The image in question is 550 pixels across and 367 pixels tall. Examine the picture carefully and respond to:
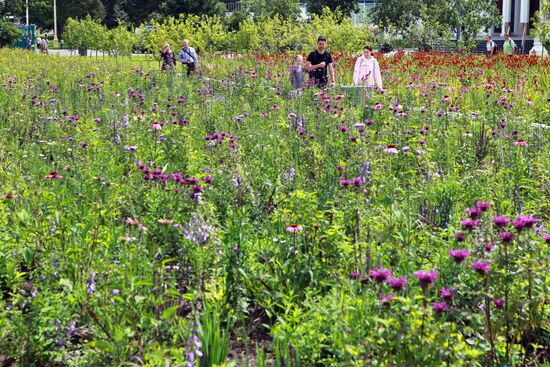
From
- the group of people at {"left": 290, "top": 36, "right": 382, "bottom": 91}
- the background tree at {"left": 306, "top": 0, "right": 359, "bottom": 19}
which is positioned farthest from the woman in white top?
the background tree at {"left": 306, "top": 0, "right": 359, "bottom": 19}

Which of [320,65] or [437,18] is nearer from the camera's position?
[320,65]

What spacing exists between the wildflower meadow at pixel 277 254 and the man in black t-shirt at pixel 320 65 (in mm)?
4784

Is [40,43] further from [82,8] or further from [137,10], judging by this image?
[137,10]

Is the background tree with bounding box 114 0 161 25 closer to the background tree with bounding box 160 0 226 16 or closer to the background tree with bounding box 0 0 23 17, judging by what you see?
the background tree with bounding box 160 0 226 16

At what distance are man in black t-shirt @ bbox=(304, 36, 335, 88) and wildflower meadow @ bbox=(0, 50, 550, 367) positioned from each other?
4.78 metres

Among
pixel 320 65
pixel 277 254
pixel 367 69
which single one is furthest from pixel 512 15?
pixel 277 254

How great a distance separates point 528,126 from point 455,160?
4.85ft

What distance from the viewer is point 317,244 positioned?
423cm

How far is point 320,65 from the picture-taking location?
12289 millimetres

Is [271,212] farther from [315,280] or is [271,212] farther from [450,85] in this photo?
[450,85]

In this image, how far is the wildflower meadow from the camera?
10.2ft

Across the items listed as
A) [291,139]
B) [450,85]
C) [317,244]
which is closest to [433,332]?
[317,244]

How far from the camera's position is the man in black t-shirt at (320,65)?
12344mm

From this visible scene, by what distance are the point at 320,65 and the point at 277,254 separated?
8.43 metres
